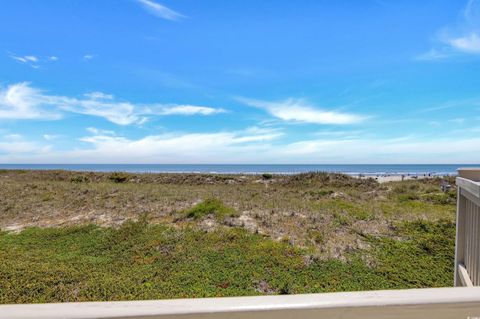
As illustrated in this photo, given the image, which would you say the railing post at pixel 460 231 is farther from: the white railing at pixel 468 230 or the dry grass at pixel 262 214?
the dry grass at pixel 262 214

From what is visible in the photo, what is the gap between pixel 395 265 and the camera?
5.42 metres

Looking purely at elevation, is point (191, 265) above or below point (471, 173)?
below

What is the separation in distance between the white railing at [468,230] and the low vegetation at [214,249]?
6.57 feet

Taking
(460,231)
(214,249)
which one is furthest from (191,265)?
(460,231)

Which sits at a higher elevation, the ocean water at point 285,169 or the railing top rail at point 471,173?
the railing top rail at point 471,173

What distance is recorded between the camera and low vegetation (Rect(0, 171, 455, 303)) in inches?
183

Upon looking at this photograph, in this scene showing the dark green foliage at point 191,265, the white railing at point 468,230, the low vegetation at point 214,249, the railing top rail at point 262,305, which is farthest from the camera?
the low vegetation at point 214,249

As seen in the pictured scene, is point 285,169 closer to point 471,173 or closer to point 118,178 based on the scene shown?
point 118,178

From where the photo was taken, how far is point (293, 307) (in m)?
0.88

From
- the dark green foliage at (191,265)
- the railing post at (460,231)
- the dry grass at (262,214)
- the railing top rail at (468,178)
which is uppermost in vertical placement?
the railing top rail at (468,178)

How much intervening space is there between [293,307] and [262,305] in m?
0.10

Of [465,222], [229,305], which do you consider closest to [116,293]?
[229,305]

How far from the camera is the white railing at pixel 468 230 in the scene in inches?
93.4

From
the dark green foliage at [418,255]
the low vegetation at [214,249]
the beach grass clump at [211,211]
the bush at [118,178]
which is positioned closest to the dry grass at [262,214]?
the low vegetation at [214,249]
